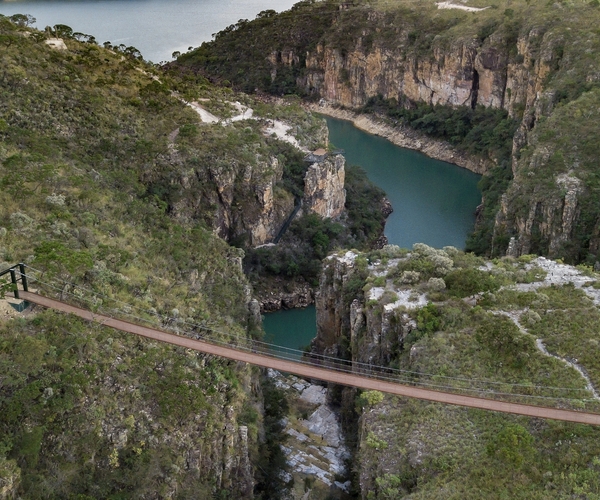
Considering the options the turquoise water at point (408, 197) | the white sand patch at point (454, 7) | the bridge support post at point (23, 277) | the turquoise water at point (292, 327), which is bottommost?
the turquoise water at point (292, 327)

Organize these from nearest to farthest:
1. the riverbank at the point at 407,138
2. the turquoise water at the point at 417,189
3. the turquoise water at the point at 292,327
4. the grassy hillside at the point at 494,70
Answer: the turquoise water at the point at 292,327 < the grassy hillside at the point at 494,70 < the turquoise water at the point at 417,189 < the riverbank at the point at 407,138

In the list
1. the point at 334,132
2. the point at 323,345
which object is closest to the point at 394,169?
the point at 334,132

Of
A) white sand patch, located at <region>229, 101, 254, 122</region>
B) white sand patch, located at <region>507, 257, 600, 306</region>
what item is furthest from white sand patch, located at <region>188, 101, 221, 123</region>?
white sand patch, located at <region>507, 257, 600, 306</region>

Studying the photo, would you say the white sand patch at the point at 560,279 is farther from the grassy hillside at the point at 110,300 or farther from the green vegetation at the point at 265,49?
the green vegetation at the point at 265,49

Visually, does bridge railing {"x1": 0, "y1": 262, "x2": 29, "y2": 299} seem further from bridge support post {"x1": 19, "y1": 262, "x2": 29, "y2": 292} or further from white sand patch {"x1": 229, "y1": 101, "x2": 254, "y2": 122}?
white sand patch {"x1": 229, "y1": 101, "x2": 254, "y2": 122}

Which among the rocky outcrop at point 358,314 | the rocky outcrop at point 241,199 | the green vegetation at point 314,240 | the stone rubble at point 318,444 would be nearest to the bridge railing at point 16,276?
the stone rubble at point 318,444

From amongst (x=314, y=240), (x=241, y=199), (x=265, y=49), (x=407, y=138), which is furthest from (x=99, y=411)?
(x=265, y=49)

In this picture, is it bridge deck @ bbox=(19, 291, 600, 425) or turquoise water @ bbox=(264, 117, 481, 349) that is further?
turquoise water @ bbox=(264, 117, 481, 349)
